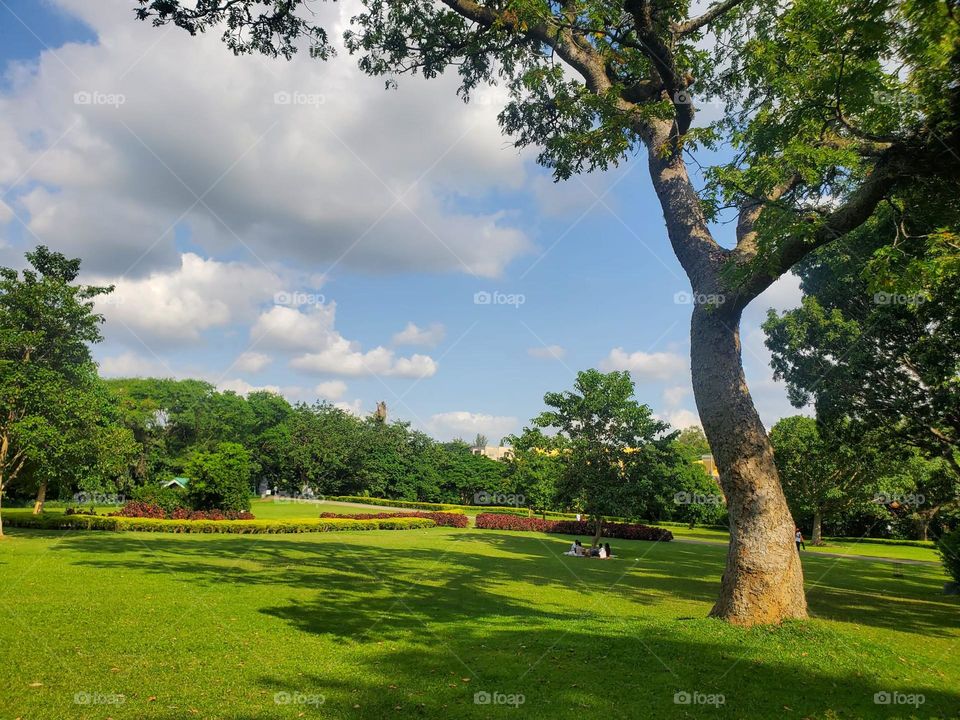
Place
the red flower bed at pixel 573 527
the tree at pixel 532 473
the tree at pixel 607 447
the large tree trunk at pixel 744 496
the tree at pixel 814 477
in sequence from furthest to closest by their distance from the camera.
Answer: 1. the tree at pixel 532 473
2. the red flower bed at pixel 573 527
3. the tree at pixel 814 477
4. the tree at pixel 607 447
5. the large tree trunk at pixel 744 496

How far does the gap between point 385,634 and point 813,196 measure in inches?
415

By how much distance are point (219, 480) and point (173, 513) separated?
3.14 metres

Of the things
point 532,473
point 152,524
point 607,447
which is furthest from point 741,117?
point 532,473

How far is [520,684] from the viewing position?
6582 millimetres

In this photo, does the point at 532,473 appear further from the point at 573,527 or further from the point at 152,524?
the point at 152,524

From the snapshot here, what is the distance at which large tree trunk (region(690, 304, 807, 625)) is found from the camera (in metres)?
9.41

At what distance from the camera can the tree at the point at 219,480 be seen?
33219mm

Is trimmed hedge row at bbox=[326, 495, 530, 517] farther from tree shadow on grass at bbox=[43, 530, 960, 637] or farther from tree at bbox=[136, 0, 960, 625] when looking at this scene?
tree at bbox=[136, 0, 960, 625]

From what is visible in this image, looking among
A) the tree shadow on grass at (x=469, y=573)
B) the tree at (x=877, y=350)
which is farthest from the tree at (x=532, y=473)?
the tree at (x=877, y=350)

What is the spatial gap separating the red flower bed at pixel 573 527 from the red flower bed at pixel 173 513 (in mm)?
17240

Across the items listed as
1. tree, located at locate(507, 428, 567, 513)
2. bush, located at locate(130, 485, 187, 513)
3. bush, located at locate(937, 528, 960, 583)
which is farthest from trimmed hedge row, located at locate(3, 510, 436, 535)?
bush, located at locate(937, 528, 960, 583)

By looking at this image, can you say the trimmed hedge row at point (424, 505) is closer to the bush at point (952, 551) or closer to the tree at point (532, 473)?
the tree at point (532, 473)

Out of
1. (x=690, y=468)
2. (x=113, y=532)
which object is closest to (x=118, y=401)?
(x=113, y=532)

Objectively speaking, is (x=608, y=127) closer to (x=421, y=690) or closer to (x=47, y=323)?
(x=421, y=690)
